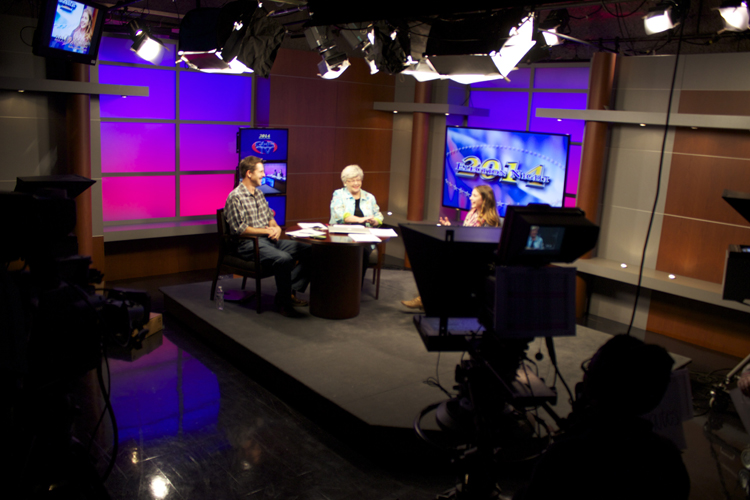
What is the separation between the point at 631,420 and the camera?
1.50m

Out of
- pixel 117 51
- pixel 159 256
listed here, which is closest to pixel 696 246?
pixel 159 256

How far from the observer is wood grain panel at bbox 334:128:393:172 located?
24.2 feet

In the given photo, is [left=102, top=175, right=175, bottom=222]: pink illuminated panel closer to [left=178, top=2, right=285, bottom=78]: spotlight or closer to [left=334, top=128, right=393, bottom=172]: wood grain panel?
[left=334, top=128, right=393, bottom=172]: wood grain panel

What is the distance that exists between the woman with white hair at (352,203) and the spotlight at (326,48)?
891 mm

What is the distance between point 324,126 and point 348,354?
3870 millimetres

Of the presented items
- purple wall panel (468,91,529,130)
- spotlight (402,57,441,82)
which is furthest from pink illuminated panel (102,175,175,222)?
purple wall panel (468,91,529,130)

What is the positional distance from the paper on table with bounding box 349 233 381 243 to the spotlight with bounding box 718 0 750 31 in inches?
112

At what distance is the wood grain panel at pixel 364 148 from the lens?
739 cm

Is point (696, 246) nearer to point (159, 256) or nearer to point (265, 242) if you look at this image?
point (265, 242)

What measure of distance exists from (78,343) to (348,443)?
1.70 meters

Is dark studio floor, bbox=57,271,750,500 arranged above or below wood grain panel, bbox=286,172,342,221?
below

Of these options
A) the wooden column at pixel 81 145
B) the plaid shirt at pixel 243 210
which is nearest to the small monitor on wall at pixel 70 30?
the wooden column at pixel 81 145

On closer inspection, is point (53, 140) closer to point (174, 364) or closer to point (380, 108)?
point (174, 364)

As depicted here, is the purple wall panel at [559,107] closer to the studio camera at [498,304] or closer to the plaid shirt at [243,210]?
the plaid shirt at [243,210]
